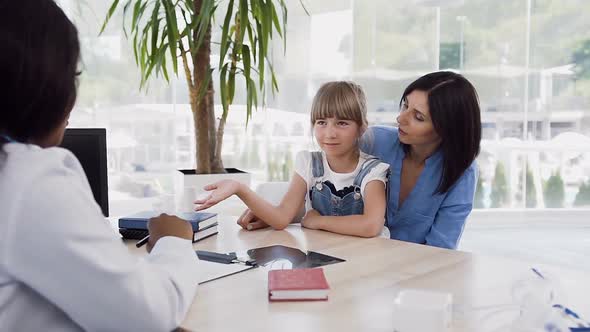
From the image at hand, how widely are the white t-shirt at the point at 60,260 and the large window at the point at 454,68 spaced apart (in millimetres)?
4066

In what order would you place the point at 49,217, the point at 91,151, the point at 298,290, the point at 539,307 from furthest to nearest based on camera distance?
the point at 91,151, the point at 298,290, the point at 539,307, the point at 49,217

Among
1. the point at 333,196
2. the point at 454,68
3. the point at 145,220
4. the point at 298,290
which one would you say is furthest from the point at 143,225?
the point at 454,68

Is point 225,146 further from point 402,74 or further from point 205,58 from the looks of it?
point 205,58

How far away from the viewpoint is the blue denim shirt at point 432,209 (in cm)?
202

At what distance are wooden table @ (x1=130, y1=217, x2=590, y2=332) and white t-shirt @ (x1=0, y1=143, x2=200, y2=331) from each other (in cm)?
20

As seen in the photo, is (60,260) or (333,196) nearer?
(60,260)

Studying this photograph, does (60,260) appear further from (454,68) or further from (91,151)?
(454,68)

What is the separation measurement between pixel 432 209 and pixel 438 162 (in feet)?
0.54

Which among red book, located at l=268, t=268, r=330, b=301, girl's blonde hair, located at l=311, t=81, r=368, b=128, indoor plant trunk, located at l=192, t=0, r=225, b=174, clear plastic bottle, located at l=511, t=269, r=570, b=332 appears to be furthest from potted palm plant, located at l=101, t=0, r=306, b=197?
clear plastic bottle, located at l=511, t=269, r=570, b=332

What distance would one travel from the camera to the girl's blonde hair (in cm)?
197

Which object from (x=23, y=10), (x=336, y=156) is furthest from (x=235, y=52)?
(x=23, y=10)

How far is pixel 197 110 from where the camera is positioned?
2.92 m

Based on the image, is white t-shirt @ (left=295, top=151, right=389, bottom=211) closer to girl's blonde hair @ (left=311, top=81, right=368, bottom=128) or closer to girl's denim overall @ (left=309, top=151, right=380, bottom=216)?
girl's denim overall @ (left=309, top=151, right=380, bottom=216)

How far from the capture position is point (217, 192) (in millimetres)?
1709
